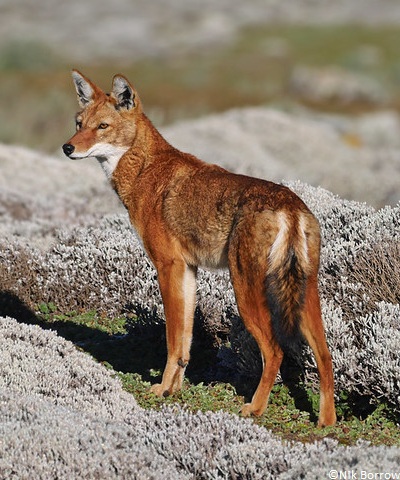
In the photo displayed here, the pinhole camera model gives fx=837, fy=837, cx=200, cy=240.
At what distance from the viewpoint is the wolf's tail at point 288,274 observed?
5.60m

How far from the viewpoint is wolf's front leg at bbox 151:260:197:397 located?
21.4 ft

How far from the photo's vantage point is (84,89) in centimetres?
706

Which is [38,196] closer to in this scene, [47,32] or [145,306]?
[145,306]

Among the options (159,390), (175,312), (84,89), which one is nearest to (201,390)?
(159,390)

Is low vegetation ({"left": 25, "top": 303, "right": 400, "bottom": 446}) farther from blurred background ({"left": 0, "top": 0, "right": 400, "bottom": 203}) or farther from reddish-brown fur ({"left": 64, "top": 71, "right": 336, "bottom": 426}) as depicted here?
blurred background ({"left": 0, "top": 0, "right": 400, "bottom": 203})

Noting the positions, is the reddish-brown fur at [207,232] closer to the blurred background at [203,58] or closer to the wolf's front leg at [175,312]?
the wolf's front leg at [175,312]

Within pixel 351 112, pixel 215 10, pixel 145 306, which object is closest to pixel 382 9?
pixel 215 10

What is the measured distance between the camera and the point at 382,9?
453 ft

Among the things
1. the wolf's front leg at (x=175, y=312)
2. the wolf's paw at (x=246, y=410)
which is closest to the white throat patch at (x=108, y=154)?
the wolf's front leg at (x=175, y=312)

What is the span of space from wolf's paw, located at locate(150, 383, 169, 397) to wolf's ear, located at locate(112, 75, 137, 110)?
2.30m

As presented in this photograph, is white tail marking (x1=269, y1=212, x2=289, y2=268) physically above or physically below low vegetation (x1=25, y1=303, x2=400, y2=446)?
above

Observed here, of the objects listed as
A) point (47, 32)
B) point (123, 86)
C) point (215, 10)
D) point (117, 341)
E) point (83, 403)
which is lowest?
point (83, 403)

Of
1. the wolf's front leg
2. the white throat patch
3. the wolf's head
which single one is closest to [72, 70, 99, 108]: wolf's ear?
the wolf's head

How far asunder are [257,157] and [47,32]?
10016cm
